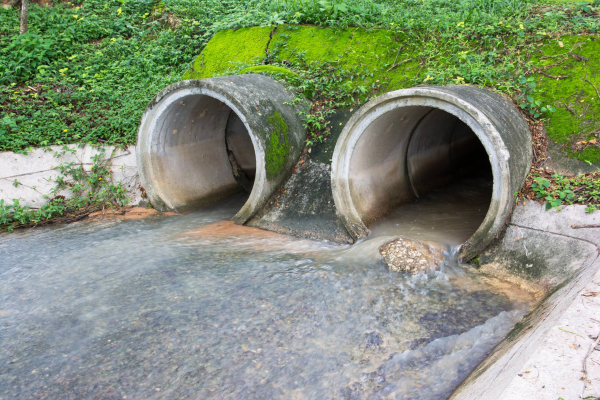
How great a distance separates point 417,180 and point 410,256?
2.80 metres

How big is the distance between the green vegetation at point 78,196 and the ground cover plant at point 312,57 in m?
0.52

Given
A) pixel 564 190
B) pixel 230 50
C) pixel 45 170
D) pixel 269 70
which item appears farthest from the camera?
pixel 230 50

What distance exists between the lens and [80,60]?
9625 mm

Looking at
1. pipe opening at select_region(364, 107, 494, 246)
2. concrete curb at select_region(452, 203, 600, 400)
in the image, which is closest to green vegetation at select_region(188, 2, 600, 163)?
pipe opening at select_region(364, 107, 494, 246)

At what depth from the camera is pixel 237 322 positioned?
4059mm

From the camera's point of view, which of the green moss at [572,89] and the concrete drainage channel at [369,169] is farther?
the green moss at [572,89]

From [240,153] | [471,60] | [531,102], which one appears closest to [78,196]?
[240,153]

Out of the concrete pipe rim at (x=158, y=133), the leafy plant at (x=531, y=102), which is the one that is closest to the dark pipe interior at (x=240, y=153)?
the concrete pipe rim at (x=158, y=133)

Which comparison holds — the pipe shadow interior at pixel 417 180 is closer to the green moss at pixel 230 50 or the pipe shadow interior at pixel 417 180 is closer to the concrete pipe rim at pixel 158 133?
the concrete pipe rim at pixel 158 133

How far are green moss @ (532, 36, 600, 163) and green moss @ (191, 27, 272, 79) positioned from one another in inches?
186

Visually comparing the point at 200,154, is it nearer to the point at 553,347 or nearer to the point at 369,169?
the point at 369,169

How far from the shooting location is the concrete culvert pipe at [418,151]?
4.71 metres

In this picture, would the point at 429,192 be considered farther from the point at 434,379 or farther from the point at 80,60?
the point at 80,60

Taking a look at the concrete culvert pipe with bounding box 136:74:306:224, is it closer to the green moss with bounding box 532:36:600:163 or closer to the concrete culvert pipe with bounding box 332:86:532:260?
the concrete culvert pipe with bounding box 332:86:532:260
